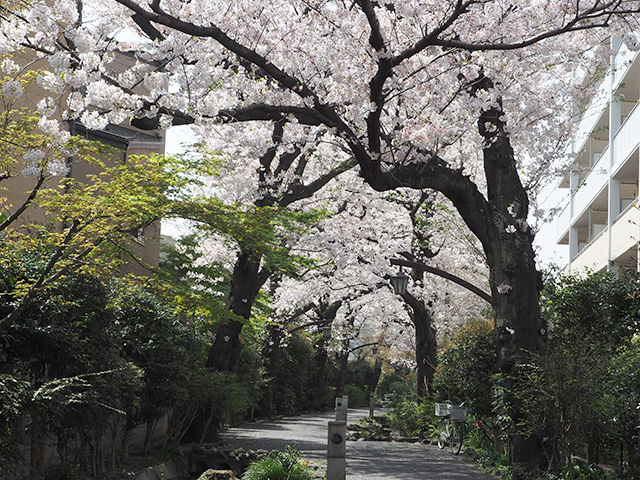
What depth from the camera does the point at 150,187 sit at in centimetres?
1016

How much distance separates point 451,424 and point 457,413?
4.96 ft

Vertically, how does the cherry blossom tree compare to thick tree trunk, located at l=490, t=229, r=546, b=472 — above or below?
above

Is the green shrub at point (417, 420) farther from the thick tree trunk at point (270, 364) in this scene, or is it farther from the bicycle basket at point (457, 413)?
the thick tree trunk at point (270, 364)

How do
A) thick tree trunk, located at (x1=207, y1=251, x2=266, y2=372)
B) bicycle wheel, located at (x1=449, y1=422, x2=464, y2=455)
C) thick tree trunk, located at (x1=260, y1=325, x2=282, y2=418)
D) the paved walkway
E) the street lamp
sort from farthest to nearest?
thick tree trunk, located at (x1=260, y1=325, x2=282, y2=418), thick tree trunk, located at (x1=207, y1=251, x2=266, y2=372), bicycle wheel, located at (x1=449, y1=422, x2=464, y2=455), the street lamp, the paved walkway

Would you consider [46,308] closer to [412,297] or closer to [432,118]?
[432,118]

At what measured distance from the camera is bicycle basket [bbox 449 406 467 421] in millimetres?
16891

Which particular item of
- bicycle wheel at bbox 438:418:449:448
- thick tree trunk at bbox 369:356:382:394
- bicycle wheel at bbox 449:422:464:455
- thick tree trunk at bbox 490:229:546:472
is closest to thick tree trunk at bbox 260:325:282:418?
bicycle wheel at bbox 438:418:449:448

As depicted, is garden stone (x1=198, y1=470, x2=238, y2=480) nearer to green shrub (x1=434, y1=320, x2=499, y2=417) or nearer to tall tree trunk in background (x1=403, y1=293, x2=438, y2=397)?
green shrub (x1=434, y1=320, x2=499, y2=417)

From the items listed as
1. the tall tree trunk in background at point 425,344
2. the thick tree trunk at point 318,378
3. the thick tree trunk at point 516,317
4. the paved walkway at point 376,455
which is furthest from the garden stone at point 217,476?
the thick tree trunk at point 318,378

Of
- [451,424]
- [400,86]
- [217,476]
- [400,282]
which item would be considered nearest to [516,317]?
[400,86]

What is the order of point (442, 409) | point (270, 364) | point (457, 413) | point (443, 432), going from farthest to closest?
point (270, 364) < point (443, 432) < point (442, 409) < point (457, 413)

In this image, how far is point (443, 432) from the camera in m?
18.8

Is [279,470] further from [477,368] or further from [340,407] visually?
[340,407]

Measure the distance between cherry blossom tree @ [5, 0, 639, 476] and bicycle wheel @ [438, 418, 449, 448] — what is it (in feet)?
26.7
